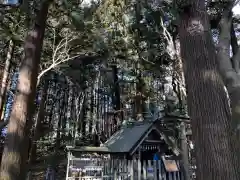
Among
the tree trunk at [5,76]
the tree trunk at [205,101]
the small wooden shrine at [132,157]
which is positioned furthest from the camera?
the tree trunk at [5,76]

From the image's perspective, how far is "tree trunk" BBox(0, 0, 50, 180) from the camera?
5.07 metres

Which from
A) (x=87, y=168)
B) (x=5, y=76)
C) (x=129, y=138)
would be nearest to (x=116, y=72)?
(x=129, y=138)

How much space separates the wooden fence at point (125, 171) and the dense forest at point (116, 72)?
6.22 feet

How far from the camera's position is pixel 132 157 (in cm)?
1098

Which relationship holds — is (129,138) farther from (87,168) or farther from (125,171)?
(87,168)

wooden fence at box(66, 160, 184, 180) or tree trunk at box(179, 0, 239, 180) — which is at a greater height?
tree trunk at box(179, 0, 239, 180)

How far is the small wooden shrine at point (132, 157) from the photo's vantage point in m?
9.52

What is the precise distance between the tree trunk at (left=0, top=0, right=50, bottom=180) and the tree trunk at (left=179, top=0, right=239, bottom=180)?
3.84 meters

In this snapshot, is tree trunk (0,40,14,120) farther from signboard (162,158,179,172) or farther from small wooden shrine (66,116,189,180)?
signboard (162,158,179,172)

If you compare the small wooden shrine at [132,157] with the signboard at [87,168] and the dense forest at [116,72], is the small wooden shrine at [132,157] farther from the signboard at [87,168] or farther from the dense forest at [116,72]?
the dense forest at [116,72]

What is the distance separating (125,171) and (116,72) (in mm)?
10523

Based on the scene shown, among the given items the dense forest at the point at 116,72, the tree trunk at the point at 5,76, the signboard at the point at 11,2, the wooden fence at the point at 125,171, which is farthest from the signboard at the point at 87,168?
the signboard at the point at 11,2

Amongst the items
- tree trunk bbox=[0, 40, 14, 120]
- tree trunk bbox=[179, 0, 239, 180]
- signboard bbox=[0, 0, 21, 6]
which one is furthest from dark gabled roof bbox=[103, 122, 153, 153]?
tree trunk bbox=[179, 0, 239, 180]

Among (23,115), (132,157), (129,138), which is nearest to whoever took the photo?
(23,115)
